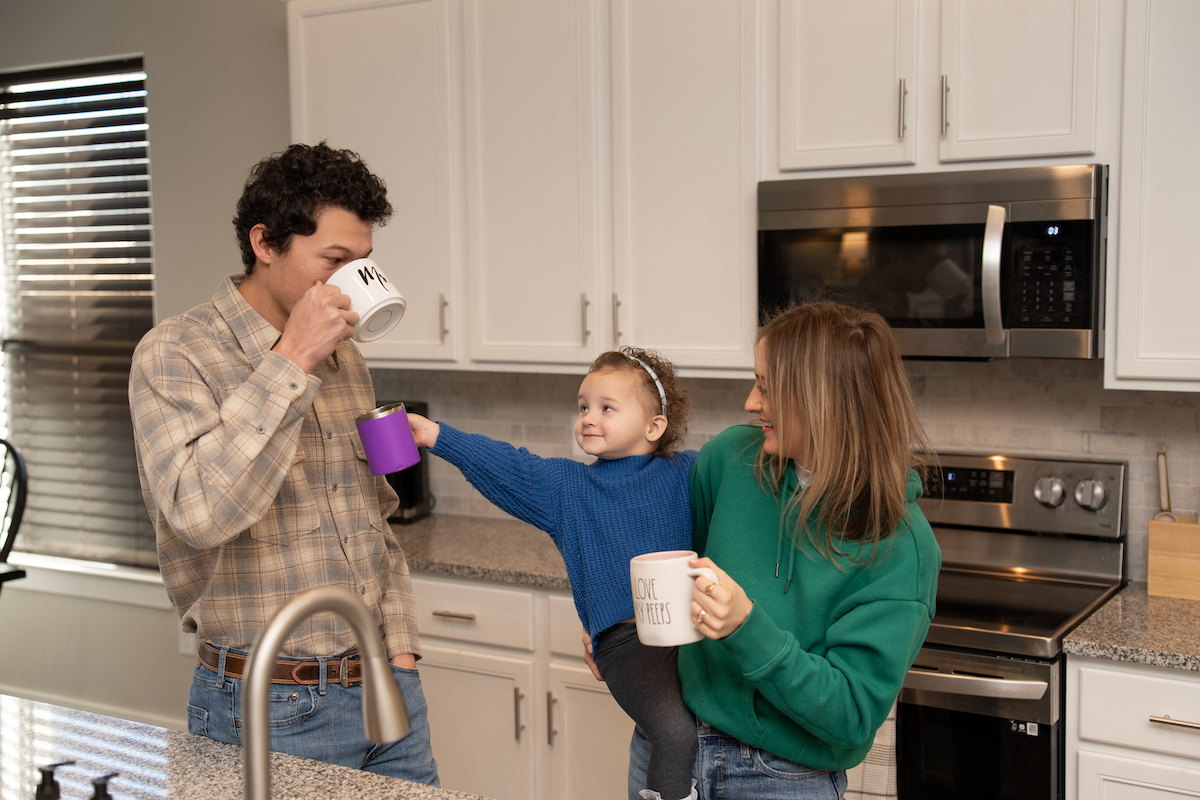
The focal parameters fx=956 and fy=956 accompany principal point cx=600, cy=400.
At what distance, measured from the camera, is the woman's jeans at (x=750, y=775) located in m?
1.19

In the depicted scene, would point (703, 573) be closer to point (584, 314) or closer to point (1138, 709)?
point (1138, 709)

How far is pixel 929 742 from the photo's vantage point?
6.34 ft

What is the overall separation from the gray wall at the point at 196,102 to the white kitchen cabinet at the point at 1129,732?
108 inches

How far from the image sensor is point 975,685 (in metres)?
1.85

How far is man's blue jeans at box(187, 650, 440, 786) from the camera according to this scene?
129 cm

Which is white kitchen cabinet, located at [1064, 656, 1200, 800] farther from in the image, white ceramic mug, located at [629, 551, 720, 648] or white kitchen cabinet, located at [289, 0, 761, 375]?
white ceramic mug, located at [629, 551, 720, 648]

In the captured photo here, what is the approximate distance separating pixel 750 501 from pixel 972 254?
110cm

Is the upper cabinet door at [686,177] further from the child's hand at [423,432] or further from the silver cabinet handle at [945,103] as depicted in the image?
the child's hand at [423,432]

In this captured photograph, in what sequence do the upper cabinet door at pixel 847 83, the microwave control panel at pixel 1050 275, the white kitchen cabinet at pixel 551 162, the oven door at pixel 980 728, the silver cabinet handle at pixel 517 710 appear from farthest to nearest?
the silver cabinet handle at pixel 517 710, the white kitchen cabinet at pixel 551 162, the upper cabinet door at pixel 847 83, the microwave control panel at pixel 1050 275, the oven door at pixel 980 728

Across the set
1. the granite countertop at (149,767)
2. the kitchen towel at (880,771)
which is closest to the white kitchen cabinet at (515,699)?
the kitchen towel at (880,771)

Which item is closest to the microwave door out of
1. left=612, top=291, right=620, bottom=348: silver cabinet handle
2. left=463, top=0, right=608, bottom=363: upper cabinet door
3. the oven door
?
left=612, top=291, right=620, bottom=348: silver cabinet handle

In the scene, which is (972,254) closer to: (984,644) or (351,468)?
(984,644)

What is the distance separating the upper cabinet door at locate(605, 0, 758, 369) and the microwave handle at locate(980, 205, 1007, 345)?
526 mm

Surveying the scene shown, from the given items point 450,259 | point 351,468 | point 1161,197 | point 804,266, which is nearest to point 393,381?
point 450,259
